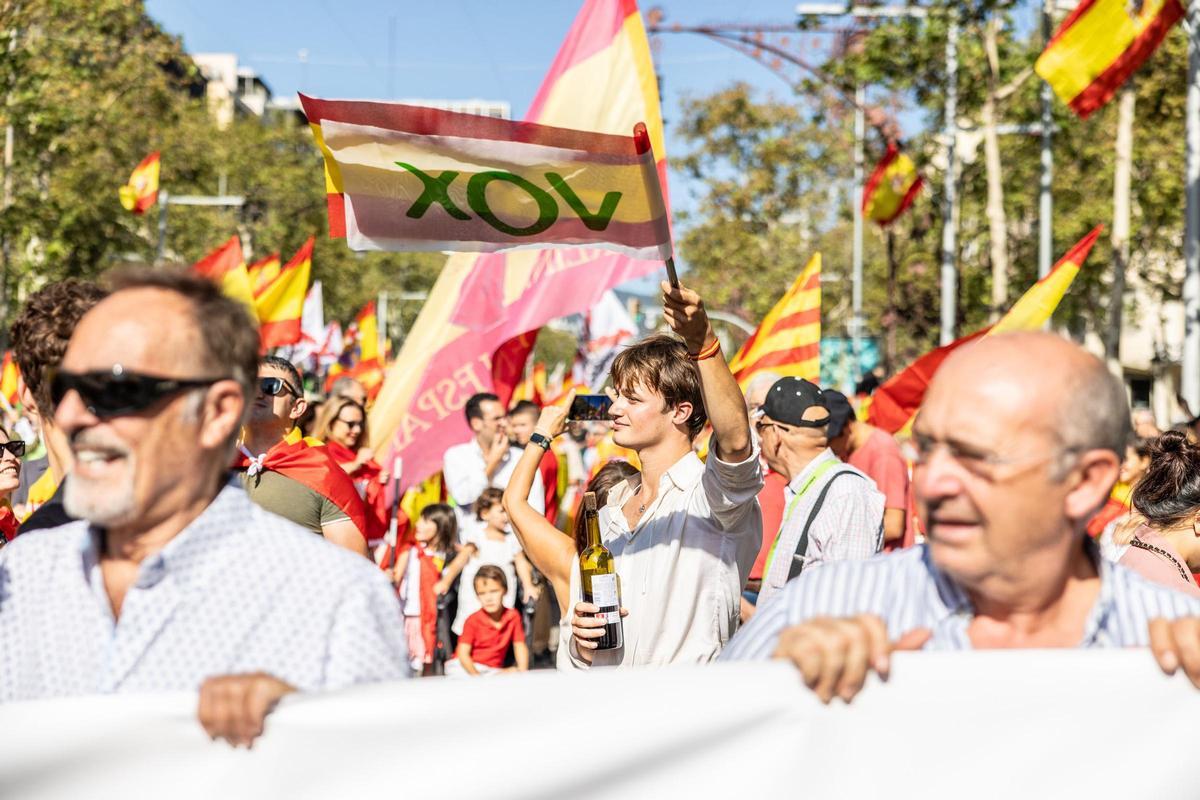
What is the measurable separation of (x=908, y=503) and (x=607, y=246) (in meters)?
3.88

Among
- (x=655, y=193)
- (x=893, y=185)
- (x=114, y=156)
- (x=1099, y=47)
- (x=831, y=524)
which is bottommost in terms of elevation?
(x=831, y=524)

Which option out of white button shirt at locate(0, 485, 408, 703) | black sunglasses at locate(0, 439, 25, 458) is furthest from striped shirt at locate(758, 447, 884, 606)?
white button shirt at locate(0, 485, 408, 703)

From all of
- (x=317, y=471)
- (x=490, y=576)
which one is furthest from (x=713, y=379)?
(x=490, y=576)

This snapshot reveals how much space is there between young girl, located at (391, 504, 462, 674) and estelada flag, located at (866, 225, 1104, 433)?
8.65 feet

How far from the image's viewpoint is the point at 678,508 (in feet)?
13.7

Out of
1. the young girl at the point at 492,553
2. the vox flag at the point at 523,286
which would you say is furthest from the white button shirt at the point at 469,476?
the vox flag at the point at 523,286

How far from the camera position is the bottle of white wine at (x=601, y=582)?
4066 mm

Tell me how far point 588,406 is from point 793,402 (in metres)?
0.88

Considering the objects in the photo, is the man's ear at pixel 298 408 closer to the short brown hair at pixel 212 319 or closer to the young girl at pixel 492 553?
the short brown hair at pixel 212 319

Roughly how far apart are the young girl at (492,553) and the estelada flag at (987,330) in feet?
7.40

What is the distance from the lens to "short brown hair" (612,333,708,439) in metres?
4.34

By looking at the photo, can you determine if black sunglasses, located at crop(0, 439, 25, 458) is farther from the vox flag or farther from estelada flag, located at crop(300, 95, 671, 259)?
the vox flag

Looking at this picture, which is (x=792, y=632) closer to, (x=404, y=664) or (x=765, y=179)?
(x=404, y=664)

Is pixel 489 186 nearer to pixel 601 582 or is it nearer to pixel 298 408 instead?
pixel 601 582
